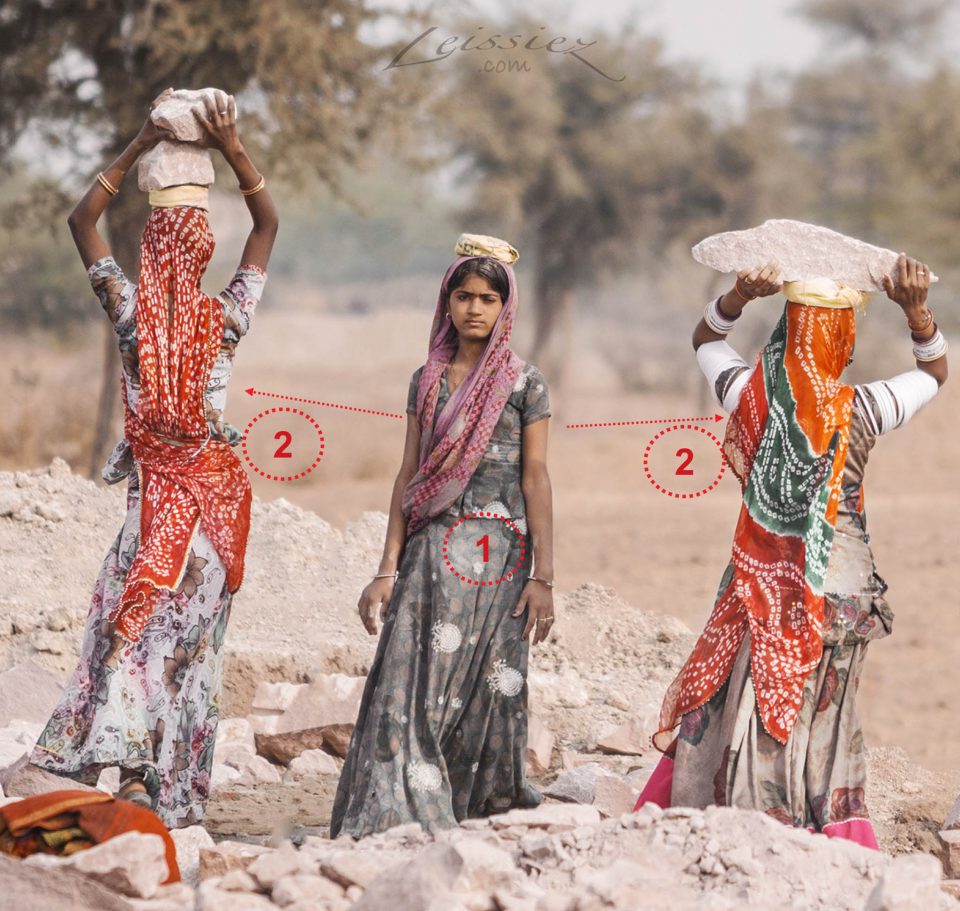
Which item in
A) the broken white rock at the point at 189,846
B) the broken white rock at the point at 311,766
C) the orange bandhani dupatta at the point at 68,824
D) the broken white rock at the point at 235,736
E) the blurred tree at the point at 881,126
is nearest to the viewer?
the orange bandhani dupatta at the point at 68,824

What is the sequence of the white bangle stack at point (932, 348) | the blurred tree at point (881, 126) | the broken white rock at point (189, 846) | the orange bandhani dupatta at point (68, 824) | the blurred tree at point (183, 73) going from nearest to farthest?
the orange bandhani dupatta at point (68, 824)
the broken white rock at point (189, 846)
the white bangle stack at point (932, 348)
the blurred tree at point (183, 73)
the blurred tree at point (881, 126)

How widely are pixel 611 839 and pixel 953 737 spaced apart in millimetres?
5259

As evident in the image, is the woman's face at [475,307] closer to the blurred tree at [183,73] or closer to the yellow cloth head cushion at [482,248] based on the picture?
the yellow cloth head cushion at [482,248]

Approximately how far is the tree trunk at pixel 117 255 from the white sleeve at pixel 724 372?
26.9 ft

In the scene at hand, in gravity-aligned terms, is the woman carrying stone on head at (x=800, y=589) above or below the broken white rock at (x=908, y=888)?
above

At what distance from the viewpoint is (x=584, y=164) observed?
28312 millimetres

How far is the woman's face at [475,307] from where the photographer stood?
502 cm

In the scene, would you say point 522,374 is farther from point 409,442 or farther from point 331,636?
point 331,636

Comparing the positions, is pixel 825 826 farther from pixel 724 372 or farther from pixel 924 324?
pixel 924 324

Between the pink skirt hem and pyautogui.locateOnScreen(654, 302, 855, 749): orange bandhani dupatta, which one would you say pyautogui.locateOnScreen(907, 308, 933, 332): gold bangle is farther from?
the pink skirt hem

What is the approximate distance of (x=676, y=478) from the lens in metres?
19.6

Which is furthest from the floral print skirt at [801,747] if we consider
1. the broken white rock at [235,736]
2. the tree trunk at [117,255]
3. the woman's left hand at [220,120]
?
the tree trunk at [117,255]

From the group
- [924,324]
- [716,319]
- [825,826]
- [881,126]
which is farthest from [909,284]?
[881,126]

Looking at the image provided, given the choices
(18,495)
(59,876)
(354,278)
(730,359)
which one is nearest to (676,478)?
(18,495)
